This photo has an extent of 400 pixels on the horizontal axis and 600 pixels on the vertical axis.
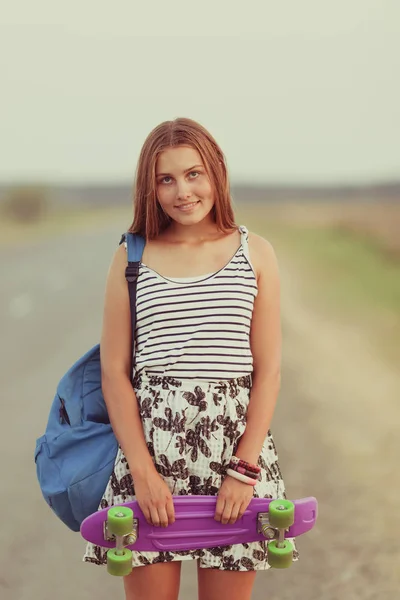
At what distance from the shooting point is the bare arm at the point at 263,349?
1390mm

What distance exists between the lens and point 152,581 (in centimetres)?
140

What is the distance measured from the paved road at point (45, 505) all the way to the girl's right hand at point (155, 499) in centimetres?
85

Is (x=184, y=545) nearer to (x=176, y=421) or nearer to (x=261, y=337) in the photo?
(x=176, y=421)

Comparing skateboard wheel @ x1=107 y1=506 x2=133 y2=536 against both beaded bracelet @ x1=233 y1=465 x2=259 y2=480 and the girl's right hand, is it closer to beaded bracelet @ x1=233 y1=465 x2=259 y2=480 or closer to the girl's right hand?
the girl's right hand

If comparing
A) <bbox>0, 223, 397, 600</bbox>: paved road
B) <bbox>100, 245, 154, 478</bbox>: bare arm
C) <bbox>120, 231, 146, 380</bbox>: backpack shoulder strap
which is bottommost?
<bbox>0, 223, 397, 600</bbox>: paved road

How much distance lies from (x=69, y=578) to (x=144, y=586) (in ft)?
2.84

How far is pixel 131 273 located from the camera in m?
1.39

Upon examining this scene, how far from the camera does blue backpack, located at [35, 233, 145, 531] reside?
4.66 ft

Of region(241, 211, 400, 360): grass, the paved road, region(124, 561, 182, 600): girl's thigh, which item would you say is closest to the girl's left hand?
region(124, 561, 182, 600): girl's thigh

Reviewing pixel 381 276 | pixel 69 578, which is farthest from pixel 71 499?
pixel 381 276

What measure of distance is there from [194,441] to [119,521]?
0.17m

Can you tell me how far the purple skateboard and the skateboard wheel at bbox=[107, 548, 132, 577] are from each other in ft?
0.06

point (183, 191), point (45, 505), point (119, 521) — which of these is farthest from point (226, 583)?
point (45, 505)

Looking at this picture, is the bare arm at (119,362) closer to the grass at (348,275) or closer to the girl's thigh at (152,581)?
the girl's thigh at (152,581)
